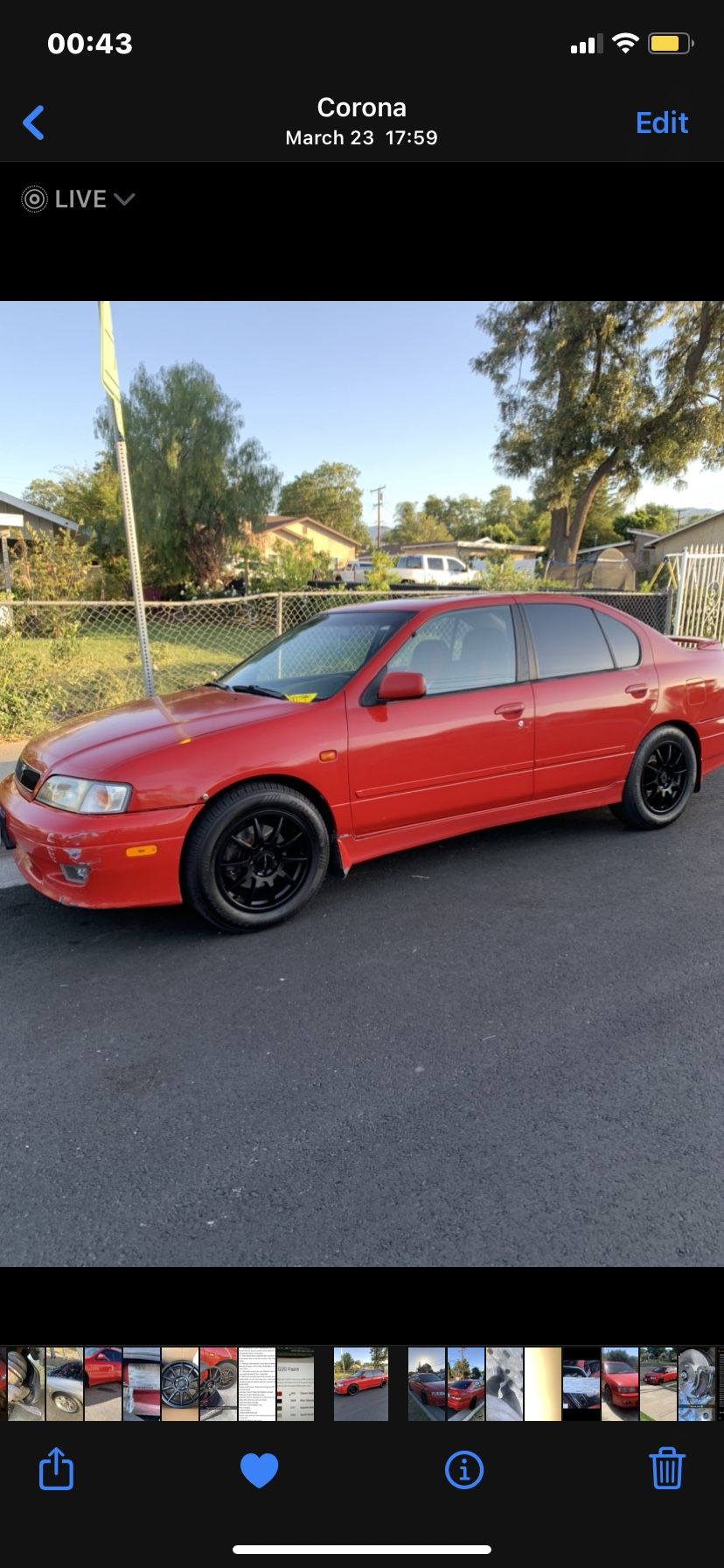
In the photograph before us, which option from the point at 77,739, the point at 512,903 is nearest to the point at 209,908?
the point at 77,739

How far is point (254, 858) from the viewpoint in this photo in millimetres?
3535

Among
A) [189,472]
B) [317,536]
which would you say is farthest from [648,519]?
[189,472]

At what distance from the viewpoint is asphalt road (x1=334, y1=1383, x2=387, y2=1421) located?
3.43 feet

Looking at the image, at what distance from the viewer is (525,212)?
2037 mm

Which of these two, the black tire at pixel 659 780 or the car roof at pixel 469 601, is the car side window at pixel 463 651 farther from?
the black tire at pixel 659 780

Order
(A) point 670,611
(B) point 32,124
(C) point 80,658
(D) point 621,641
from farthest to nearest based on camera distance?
(A) point 670,611 < (C) point 80,658 < (D) point 621,641 < (B) point 32,124

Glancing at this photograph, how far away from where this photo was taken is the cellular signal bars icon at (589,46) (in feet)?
5.70

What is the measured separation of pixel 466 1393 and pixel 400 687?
300 cm

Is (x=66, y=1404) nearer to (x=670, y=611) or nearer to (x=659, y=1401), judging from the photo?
(x=659, y=1401)

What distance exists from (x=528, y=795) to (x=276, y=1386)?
3.54m
